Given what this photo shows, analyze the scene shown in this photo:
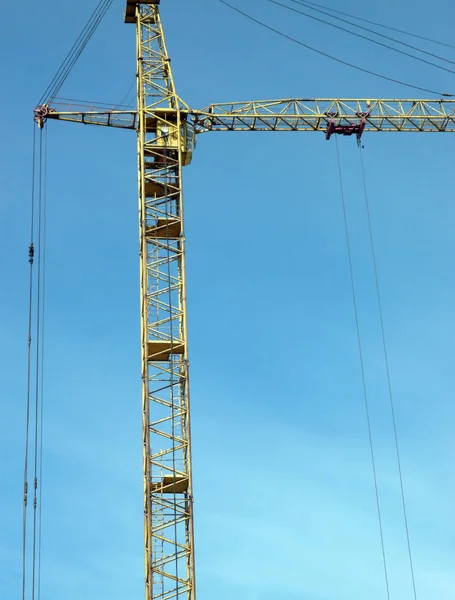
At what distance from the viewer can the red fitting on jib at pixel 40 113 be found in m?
84.5

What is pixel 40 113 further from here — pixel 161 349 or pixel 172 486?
pixel 172 486

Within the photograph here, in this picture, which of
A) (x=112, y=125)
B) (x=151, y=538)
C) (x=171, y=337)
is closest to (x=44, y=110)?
(x=112, y=125)

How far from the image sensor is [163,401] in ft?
237

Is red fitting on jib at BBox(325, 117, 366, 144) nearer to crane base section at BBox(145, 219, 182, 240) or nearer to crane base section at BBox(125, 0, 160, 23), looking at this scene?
crane base section at BBox(125, 0, 160, 23)

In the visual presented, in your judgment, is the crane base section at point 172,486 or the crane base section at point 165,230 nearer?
the crane base section at point 172,486

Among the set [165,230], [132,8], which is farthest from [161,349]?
[132,8]

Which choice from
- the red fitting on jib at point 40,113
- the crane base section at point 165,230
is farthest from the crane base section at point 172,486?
the red fitting on jib at point 40,113

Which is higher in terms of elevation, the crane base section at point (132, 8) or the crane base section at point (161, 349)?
the crane base section at point (132, 8)

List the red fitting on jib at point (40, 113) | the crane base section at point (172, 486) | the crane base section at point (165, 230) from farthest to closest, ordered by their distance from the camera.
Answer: the red fitting on jib at point (40, 113) < the crane base section at point (165, 230) < the crane base section at point (172, 486)

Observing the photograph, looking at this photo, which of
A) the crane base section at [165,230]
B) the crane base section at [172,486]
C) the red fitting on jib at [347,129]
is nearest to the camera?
the crane base section at [172,486]

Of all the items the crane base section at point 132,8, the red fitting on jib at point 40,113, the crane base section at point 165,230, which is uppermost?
the crane base section at point 132,8

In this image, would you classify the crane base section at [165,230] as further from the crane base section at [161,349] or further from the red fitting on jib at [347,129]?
the red fitting on jib at [347,129]

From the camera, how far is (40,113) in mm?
84562

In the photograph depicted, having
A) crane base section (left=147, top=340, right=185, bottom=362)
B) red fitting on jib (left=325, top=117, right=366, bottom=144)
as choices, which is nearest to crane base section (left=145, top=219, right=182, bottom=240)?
crane base section (left=147, top=340, right=185, bottom=362)
